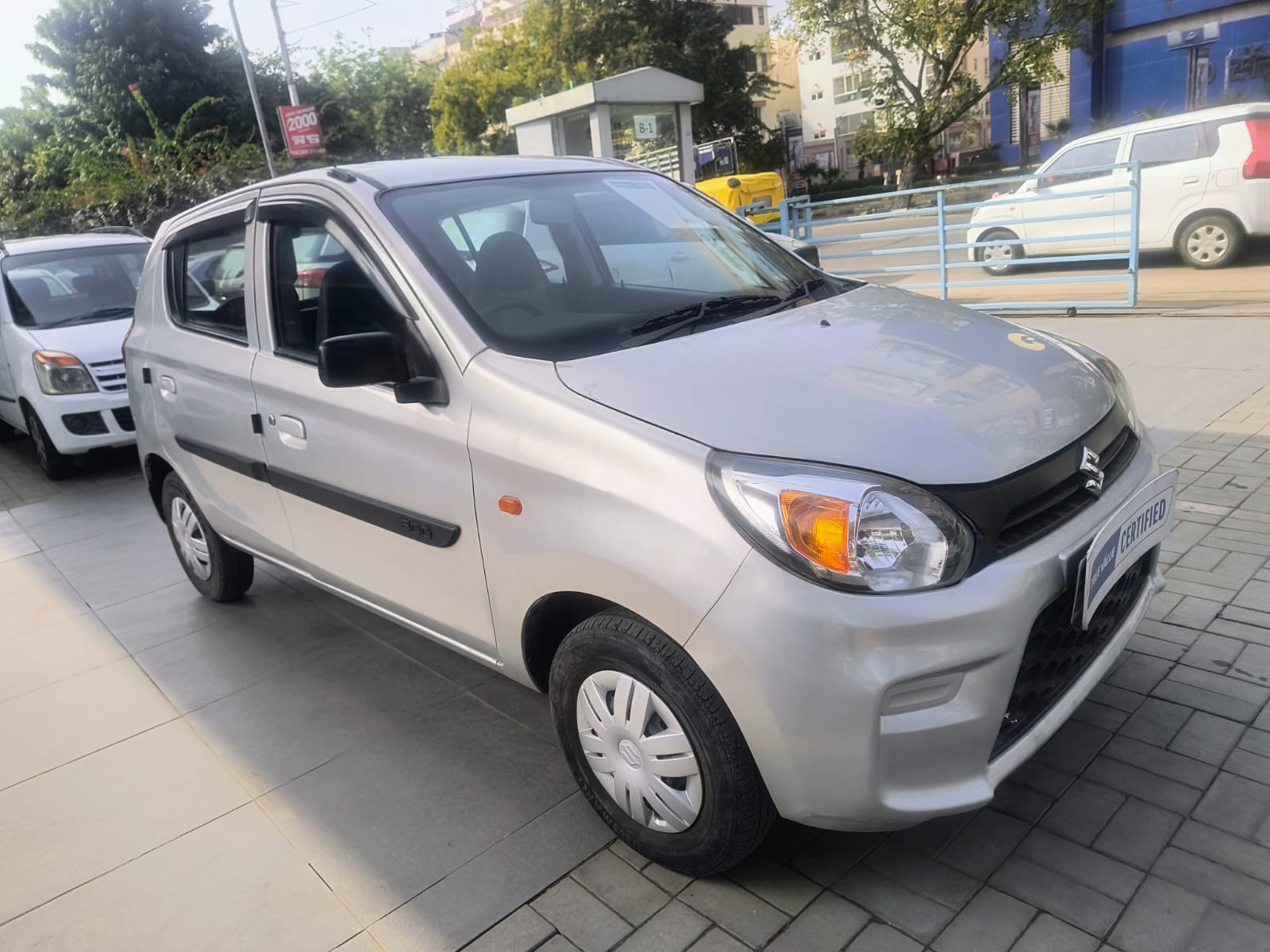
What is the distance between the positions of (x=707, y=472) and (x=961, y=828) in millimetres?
1212

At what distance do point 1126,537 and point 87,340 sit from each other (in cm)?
725

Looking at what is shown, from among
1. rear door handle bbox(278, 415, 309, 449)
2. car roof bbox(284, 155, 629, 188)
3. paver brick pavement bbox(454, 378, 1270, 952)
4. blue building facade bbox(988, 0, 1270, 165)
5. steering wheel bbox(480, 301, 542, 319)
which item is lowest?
paver brick pavement bbox(454, 378, 1270, 952)

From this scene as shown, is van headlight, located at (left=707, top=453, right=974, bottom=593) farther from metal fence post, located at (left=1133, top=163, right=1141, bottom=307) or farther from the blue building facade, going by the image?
the blue building facade

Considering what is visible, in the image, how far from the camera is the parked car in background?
709 cm

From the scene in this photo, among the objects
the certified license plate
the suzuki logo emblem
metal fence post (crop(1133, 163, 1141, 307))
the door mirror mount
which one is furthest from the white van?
the door mirror mount

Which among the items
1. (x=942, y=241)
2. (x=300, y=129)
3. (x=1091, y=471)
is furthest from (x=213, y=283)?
(x=300, y=129)

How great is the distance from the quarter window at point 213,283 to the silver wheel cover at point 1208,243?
9891 mm

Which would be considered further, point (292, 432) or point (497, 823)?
point (292, 432)

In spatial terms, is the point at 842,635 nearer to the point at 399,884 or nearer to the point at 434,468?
the point at 434,468

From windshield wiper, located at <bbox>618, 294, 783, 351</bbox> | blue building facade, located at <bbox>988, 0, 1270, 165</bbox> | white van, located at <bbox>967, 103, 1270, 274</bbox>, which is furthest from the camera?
blue building facade, located at <bbox>988, 0, 1270, 165</bbox>

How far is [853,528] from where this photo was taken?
200 cm

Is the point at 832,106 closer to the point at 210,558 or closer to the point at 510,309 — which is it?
the point at 210,558

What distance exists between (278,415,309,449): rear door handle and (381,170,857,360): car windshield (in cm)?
77

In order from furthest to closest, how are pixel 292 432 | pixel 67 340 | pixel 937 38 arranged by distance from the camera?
pixel 937 38
pixel 67 340
pixel 292 432
